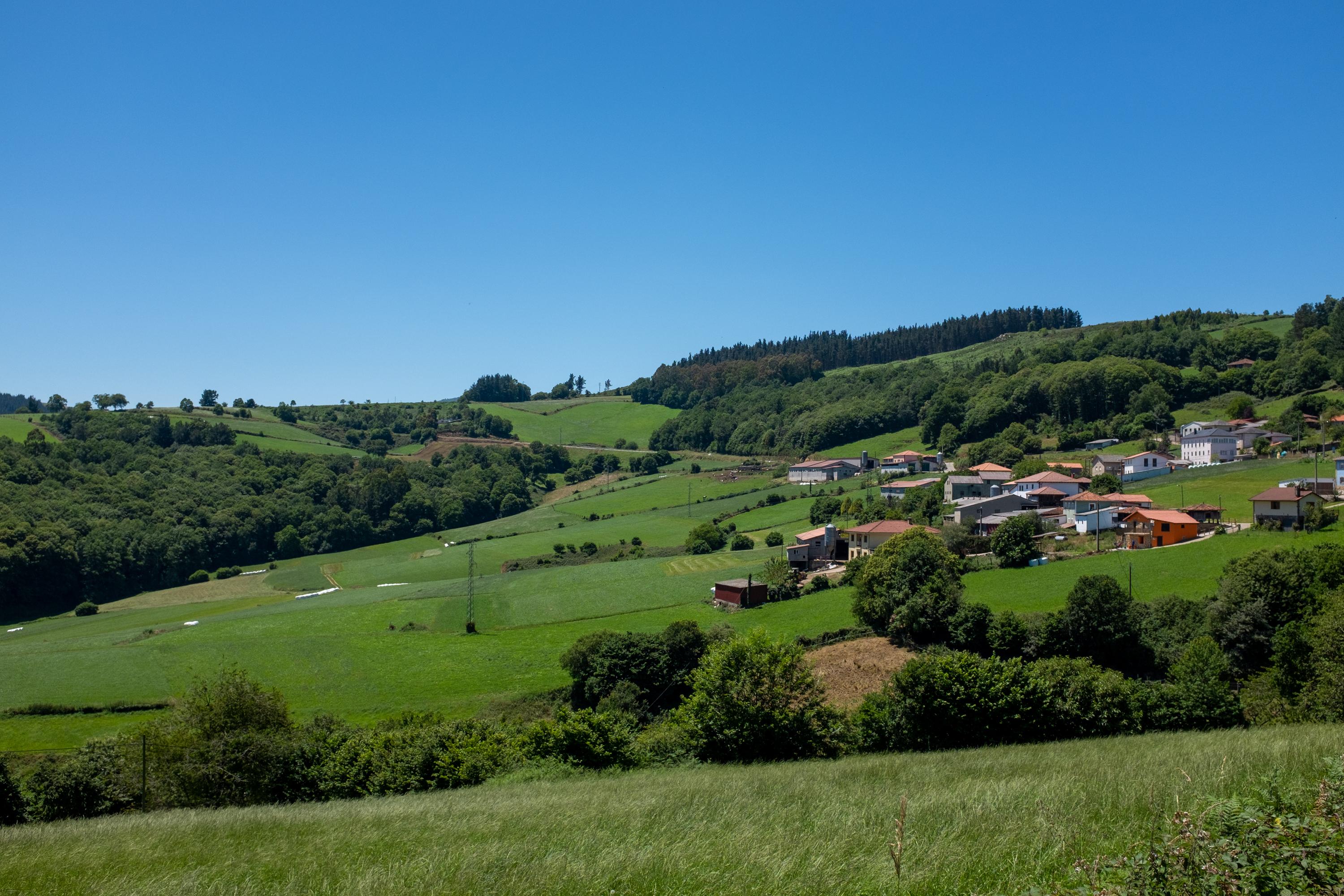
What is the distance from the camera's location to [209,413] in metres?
165

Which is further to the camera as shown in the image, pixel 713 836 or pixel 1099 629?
pixel 1099 629

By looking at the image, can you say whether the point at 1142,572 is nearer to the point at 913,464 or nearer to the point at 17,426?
the point at 913,464

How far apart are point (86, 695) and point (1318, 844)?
5758cm

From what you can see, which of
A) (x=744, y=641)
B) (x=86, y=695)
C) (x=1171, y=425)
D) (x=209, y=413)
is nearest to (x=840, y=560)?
(x=744, y=641)

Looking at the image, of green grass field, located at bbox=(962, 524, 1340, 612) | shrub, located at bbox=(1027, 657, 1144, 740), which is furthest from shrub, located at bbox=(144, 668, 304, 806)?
green grass field, located at bbox=(962, 524, 1340, 612)

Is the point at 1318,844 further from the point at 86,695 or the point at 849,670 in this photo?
the point at 86,695

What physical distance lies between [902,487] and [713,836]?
8567cm

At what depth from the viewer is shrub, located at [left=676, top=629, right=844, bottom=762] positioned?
2642 centimetres

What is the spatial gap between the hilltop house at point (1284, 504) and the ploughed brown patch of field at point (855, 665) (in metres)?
29.3

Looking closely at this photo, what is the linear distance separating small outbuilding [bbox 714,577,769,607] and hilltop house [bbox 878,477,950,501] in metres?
31.3

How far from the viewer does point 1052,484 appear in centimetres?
7938

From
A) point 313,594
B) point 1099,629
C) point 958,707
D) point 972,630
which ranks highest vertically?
point 958,707

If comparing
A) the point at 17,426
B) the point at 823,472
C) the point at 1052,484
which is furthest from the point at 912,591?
the point at 17,426

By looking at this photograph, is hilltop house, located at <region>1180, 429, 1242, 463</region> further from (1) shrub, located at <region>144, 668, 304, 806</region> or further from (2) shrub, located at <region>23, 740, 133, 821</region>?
(2) shrub, located at <region>23, 740, 133, 821</region>
